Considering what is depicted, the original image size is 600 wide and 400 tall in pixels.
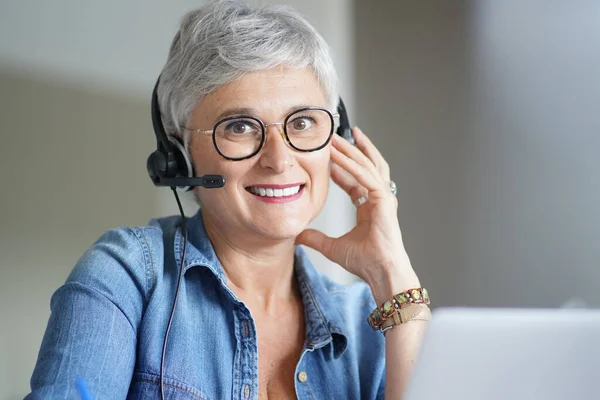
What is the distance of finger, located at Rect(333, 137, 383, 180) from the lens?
1.54 metres

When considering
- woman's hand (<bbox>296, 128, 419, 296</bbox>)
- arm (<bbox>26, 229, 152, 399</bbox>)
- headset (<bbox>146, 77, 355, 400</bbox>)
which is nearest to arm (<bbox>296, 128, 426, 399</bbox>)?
woman's hand (<bbox>296, 128, 419, 296</bbox>)

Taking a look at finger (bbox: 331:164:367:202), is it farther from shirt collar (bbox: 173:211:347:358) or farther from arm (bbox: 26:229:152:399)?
arm (bbox: 26:229:152:399)

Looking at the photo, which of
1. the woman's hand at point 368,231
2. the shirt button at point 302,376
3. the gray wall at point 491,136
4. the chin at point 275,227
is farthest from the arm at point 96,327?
the gray wall at point 491,136

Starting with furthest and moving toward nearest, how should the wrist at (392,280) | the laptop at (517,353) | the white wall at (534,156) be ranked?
the white wall at (534,156)
the wrist at (392,280)
the laptop at (517,353)

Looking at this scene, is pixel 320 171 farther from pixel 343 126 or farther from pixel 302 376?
pixel 302 376

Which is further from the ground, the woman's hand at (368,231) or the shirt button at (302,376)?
the woman's hand at (368,231)

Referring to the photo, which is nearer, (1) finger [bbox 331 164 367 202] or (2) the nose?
(2) the nose

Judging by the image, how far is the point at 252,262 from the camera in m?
1.49

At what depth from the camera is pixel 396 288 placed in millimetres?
1454

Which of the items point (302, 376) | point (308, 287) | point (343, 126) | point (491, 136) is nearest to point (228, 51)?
point (343, 126)

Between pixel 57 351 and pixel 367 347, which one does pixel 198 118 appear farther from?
pixel 367 347

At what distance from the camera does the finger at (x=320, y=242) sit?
1618 mm

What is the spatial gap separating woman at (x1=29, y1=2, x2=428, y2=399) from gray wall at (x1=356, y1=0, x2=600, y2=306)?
41 centimetres

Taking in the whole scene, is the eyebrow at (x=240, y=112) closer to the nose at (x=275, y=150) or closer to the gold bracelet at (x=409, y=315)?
the nose at (x=275, y=150)
